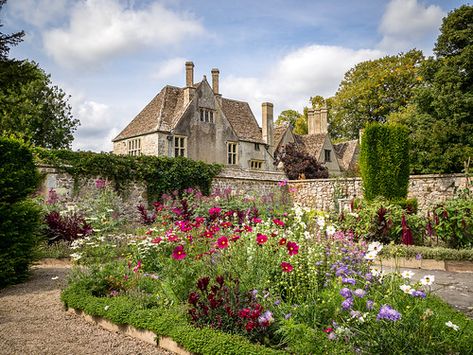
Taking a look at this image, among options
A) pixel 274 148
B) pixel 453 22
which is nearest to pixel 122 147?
pixel 274 148

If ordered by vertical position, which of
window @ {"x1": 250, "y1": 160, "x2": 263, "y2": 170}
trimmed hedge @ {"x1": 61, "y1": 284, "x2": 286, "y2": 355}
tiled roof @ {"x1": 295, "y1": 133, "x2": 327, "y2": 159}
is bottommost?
trimmed hedge @ {"x1": 61, "y1": 284, "x2": 286, "y2": 355}

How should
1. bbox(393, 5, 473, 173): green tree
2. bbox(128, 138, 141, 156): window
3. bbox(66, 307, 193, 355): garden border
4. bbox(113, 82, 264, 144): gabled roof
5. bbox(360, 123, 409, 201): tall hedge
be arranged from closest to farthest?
1. bbox(66, 307, 193, 355): garden border
2. bbox(360, 123, 409, 201): tall hedge
3. bbox(393, 5, 473, 173): green tree
4. bbox(113, 82, 264, 144): gabled roof
5. bbox(128, 138, 141, 156): window

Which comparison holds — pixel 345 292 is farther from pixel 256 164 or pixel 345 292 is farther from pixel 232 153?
pixel 256 164

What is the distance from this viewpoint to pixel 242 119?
97.5ft

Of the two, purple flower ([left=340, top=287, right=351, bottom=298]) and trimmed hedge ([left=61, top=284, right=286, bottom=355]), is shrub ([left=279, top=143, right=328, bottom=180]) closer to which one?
trimmed hedge ([left=61, top=284, right=286, bottom=355])

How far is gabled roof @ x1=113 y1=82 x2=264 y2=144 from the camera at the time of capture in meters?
24.7

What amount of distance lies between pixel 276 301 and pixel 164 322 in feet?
3.62

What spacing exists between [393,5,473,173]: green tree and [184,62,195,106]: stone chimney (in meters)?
12.9

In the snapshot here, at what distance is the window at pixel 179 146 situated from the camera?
976 inches

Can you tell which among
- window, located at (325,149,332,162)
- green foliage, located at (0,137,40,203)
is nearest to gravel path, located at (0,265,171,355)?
green foliage, located at (0,137,40,203)

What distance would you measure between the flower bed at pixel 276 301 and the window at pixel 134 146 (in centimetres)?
1962

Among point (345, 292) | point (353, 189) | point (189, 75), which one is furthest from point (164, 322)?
point (189, 75)

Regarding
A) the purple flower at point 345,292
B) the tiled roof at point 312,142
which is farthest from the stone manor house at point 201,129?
the purple flower at point 345,292

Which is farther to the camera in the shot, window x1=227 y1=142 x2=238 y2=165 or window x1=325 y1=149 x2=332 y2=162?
window x1=325 y1=149 x2=332 y2=162
